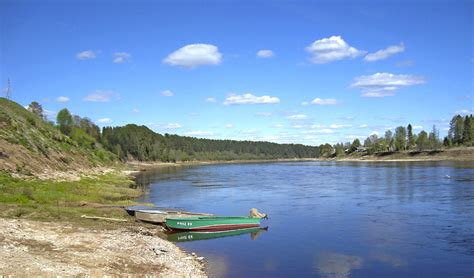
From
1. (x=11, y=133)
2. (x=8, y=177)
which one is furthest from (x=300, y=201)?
(x=11, y=133)

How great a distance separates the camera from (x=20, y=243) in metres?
22.5

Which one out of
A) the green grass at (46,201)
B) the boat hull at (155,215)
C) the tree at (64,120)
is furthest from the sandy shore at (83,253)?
the tree at (64,120)

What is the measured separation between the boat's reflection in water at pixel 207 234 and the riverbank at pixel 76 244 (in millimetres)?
1474

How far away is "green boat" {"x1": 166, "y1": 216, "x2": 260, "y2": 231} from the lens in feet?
121

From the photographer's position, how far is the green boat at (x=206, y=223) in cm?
3700

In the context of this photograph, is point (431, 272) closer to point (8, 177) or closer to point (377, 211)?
point (377, 211)

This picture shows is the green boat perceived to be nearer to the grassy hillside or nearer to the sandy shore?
the sandy shore

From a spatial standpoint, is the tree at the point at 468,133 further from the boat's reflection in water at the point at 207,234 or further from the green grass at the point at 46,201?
the boat's reflection in water at the point at 207,234

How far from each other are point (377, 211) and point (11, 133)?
6010 centimetres

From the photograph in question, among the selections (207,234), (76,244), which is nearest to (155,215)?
(207,234)

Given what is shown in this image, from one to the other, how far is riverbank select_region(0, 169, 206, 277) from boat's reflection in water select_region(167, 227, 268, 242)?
147 centimetres

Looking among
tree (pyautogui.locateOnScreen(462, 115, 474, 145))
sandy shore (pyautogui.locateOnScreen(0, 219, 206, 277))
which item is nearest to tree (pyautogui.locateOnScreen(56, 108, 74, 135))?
sandy shore (pyautogui.locateOnScreen(0, 219, 206, 277))

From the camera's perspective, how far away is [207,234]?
121 ft

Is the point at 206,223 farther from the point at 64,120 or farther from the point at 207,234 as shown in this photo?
the point at 64,120
